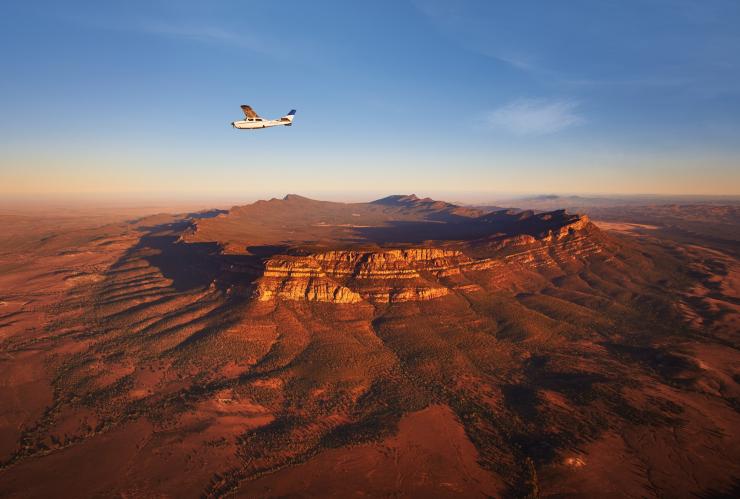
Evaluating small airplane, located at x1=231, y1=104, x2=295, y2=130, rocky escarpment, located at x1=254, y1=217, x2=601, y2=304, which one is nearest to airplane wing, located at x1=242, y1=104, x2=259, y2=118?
small airplane, located at x1=231, y1=104, x2=295, y2=130

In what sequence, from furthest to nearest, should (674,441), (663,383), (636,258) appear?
(636,258) → (663,383) → (674,441)

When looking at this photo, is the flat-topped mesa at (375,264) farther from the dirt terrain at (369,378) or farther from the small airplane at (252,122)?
the small airplane at (252,122)

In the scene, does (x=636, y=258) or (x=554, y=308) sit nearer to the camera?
(x=554, y=308)

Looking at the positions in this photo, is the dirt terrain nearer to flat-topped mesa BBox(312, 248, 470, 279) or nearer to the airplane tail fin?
flat-topped mesa BBox(312, 248, 470, 279)

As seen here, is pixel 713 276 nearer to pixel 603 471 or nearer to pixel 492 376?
pixel 492 376

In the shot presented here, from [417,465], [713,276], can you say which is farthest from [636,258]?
[417,465]

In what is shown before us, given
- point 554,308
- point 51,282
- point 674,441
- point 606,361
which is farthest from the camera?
point 51,282
